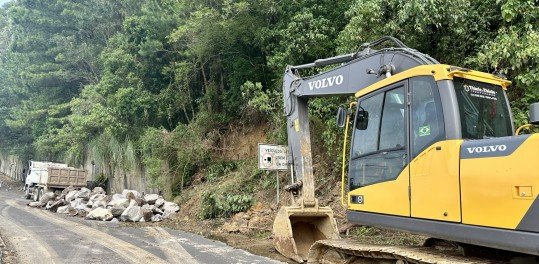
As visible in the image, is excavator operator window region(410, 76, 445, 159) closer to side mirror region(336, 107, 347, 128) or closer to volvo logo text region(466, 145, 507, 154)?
volvo logo text region(466, 145, 507, 154)

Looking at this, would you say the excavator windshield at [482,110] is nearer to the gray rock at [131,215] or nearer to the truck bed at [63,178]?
the gray rock at [131,215]

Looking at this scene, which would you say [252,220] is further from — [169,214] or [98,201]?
[98,201]

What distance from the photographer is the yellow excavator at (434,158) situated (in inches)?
154

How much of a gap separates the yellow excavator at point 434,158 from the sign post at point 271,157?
4493 millimetres

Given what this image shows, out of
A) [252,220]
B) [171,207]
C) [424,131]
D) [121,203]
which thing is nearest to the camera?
[424,131]

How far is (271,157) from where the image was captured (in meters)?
11.6

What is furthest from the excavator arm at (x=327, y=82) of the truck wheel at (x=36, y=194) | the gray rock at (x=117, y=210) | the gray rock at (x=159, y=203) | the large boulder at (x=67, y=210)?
the truck wheel at (x=36, y=194)

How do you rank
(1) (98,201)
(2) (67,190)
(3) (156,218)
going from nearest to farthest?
(3) (156,218) < (1) (98,201) < (2) (67,190)

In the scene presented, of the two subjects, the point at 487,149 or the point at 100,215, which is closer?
the point at 487,149

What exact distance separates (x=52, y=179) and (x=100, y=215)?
10.5 meters

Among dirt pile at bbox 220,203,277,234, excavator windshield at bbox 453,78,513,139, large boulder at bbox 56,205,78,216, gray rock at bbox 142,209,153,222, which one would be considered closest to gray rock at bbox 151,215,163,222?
gray rock at bbox 142,209,153,222

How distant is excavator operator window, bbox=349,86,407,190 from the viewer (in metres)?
5.30

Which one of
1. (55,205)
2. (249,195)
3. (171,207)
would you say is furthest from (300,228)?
(55,205)

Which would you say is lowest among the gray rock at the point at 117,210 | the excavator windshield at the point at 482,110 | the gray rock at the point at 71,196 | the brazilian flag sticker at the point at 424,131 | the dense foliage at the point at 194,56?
the gray rock at the point at 117,210
